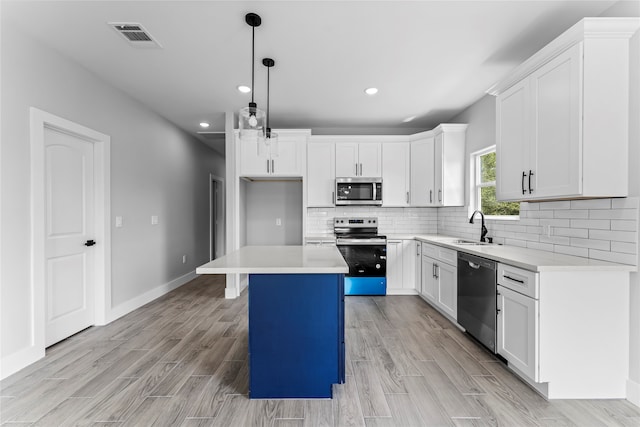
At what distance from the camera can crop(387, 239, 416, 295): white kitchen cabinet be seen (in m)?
4.29

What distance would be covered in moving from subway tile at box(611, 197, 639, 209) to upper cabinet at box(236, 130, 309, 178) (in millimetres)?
3338

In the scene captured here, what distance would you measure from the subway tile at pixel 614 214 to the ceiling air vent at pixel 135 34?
144 inches

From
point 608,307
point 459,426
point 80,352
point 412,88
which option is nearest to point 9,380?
point 80,352

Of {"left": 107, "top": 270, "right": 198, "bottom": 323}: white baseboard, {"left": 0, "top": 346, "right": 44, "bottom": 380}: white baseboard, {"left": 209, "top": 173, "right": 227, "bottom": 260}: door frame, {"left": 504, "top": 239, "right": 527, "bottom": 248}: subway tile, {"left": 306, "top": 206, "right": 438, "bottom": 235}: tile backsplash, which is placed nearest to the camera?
{"left": 0, "top": 346, "right": 44, "bottom": 380}: white baseboard

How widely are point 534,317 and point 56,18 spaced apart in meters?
3.98

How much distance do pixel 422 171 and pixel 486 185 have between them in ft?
3.00

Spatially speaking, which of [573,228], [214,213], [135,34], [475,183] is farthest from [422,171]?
[214,213]

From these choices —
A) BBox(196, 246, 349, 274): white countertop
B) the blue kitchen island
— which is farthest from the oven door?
the blue kitchen island

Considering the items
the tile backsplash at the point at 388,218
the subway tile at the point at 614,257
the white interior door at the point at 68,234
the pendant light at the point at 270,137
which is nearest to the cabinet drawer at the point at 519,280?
the subway tile at the point at 614,257

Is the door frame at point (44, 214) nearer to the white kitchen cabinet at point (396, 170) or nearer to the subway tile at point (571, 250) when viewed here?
the white kitchen cabinet at point (396, 170)

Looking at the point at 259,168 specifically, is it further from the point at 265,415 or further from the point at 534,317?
the point at 534,317

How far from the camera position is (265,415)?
5.80 ft

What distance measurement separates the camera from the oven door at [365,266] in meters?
4.21

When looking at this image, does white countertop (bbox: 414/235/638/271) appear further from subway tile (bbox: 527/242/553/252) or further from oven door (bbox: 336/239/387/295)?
oven door (bbox: 336/239/387/295)
